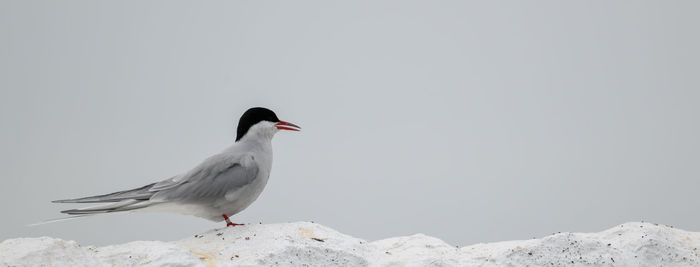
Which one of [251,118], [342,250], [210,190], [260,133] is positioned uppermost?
[251,118]

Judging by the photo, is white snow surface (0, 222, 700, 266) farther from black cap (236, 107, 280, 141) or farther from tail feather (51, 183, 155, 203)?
black cap (236, 107, 280, 141)

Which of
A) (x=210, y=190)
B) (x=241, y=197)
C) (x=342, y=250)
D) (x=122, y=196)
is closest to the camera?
(x=342, y=250)

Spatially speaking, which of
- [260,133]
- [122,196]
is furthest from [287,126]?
[122,196]

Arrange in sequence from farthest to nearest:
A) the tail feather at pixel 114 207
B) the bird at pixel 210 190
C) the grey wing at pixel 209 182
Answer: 1. the grey wing at pixel 209 182
2. the bird at pixel 210 190
3. the tail feather at pixel 114 207

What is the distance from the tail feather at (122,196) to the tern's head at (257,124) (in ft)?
3.86

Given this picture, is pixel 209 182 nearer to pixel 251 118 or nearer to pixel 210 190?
pixel 210 190

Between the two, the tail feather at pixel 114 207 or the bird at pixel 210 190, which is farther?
the bird at pixel 210 190

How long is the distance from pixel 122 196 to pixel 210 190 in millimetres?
865

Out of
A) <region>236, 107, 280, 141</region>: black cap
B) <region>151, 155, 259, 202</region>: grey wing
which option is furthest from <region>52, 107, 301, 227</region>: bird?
<region>236, 107, 280, 141</region>: black cap

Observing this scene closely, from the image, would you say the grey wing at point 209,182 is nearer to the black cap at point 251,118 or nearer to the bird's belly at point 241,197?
the bird's belly at point 241,197

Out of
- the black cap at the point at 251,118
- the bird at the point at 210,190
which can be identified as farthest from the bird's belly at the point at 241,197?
the black cap at the point at 251,118

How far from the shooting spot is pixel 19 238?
19.3 feet

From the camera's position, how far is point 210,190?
6410 millimetres

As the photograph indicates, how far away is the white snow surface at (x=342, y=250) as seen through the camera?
573 cm
